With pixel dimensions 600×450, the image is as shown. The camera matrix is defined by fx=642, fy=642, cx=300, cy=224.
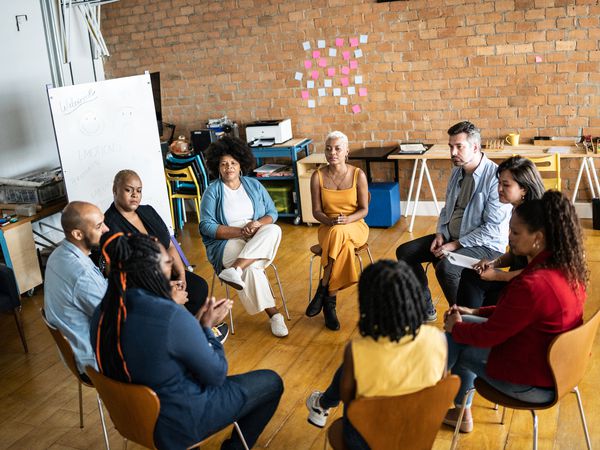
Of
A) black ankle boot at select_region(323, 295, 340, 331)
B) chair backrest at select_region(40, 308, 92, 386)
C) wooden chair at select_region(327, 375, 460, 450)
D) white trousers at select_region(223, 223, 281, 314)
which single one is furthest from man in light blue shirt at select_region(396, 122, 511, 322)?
chair backrest at select_region(40, 308, 92, 386)

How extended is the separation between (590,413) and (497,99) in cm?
353

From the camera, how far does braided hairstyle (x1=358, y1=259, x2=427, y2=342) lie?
6.40 feet

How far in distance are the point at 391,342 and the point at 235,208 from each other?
2.41 meters

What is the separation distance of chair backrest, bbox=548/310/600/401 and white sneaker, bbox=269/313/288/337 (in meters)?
2.01

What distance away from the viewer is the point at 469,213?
3.77m

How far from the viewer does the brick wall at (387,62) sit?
18.3 feet

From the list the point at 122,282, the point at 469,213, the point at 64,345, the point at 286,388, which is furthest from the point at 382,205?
the point at 122,282

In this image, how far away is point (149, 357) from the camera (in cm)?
218

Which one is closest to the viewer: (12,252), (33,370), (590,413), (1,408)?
(590,413)

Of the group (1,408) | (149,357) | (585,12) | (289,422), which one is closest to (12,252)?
(1,408)

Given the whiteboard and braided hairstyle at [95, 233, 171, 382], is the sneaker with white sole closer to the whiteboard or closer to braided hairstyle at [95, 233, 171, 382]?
braided hairstyle at [95, 233, 171, 382]

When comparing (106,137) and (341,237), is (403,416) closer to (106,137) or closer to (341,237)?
(341,237)

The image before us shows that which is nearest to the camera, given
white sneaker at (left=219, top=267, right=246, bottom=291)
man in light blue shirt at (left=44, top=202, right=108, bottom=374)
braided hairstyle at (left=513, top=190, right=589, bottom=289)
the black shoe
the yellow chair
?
braided hairstyle at (left=513, top=190, right=589, bottom=289)

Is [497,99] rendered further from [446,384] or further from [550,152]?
[446,384]
